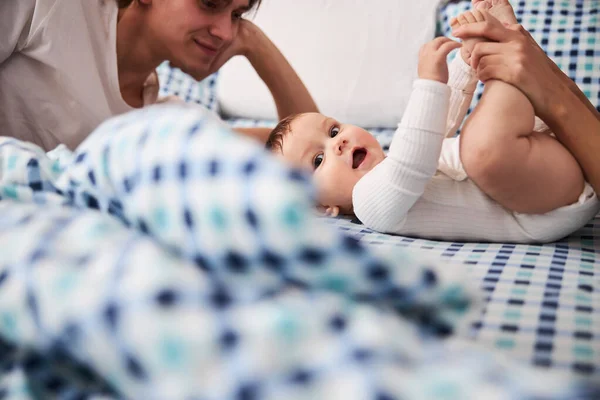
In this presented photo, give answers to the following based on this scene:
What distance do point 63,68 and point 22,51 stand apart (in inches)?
3.1

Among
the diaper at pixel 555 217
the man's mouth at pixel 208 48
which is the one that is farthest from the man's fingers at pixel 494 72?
the man's mouth at pixel 208 48

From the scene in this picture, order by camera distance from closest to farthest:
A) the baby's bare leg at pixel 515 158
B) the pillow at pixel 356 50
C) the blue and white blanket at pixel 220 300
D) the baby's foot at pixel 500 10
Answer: the blue and white blanket at pixel 220 300
the baby's bare leg at pixel 515 158
the baby's foot at pixel 500 10
the pillow at pixel 356 50

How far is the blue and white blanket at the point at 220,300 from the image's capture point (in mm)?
374

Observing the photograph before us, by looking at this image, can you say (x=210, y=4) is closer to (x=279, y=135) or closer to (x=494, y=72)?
(x=279, y=135)

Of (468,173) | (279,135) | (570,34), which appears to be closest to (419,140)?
(468,173)

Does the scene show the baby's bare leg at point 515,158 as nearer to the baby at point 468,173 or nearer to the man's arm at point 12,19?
the baby at point 468,173

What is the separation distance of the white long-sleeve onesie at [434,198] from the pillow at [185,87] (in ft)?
3.94

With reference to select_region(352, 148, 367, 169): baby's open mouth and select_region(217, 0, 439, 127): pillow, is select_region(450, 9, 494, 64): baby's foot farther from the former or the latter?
select_region(217, 0, 439, 127): pillow

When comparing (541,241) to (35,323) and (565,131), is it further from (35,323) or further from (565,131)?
(35,323)

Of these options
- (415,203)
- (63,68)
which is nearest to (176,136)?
(415,203)

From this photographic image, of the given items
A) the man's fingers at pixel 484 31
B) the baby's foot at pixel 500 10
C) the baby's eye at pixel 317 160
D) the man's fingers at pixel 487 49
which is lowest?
the baby's eye at pixel 317 160

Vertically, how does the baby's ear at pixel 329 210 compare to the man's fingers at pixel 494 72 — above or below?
below

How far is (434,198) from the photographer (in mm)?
1012

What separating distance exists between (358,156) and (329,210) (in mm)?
115
